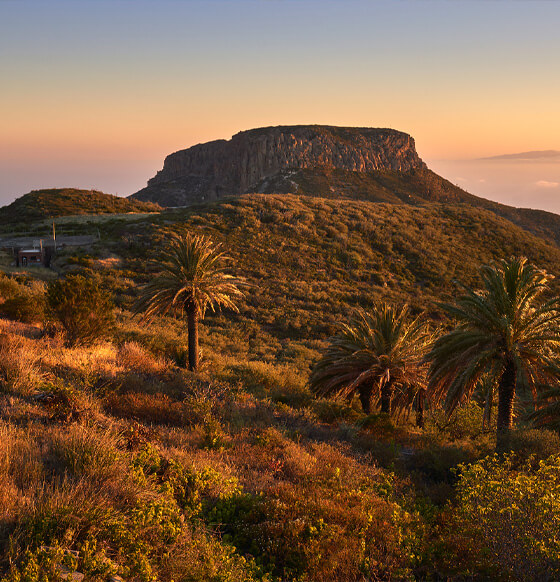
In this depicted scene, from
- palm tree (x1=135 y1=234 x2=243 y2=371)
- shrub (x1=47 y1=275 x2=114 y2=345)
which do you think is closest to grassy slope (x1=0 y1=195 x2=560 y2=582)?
shrub (x1=47 y1=275 x2=114 y2=345)

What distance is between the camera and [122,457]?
5961 mm

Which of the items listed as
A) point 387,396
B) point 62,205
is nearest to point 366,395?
point 387,396

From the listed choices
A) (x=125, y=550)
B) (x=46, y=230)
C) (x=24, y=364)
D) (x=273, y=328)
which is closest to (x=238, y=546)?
(x=125, y=550)

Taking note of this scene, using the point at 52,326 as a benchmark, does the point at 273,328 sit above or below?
below

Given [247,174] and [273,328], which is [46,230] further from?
[247,174]

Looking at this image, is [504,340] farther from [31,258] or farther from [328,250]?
[31,258]

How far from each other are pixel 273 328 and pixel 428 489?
22.5m

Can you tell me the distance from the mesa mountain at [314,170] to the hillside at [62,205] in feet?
153

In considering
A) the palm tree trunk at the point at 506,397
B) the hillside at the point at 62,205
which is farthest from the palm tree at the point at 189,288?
the hillside at the point at 62,205

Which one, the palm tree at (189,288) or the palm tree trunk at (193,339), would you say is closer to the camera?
the palm tree at (189,288)

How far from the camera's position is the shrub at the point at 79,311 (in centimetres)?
1448

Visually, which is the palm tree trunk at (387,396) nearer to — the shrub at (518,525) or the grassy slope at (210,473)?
the grassy slope at (210,473)

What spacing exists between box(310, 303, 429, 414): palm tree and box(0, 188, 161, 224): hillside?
61711 mm

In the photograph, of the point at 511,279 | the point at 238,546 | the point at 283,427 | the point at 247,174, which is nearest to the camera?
the point at 238,546
